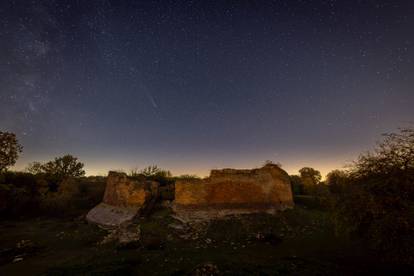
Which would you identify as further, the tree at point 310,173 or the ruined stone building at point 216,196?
the tree at point 310,173

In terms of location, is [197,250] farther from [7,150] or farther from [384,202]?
Result: [7,150]

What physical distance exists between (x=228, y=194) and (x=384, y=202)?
13.4 metres

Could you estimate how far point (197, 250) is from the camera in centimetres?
1320

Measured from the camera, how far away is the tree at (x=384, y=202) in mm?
7570

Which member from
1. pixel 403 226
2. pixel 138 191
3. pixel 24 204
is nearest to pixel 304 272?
pixel 403 226

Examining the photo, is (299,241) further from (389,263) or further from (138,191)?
(138,191)

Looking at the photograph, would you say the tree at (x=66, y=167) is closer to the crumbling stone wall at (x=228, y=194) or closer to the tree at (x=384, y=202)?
the crumbling stone wall at (x=228, y=194)

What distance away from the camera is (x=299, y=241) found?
1512cm

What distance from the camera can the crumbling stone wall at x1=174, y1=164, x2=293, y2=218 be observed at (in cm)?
2022

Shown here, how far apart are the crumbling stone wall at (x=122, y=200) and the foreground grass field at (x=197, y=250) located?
1561mm

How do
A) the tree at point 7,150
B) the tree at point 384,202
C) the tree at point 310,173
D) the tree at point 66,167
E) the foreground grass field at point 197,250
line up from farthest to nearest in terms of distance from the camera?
the tree at point 310,173 → the tree at point 66,167 → the tree at point 7,150 → the foreground grass field at point 197,250 → the tree at point 384,202

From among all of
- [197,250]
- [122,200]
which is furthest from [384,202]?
[122,200]

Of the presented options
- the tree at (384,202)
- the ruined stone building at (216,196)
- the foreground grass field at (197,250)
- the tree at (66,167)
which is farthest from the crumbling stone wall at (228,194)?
the tree at (66,167)

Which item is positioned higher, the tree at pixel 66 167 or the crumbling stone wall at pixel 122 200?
the tree at pixel 66 167
